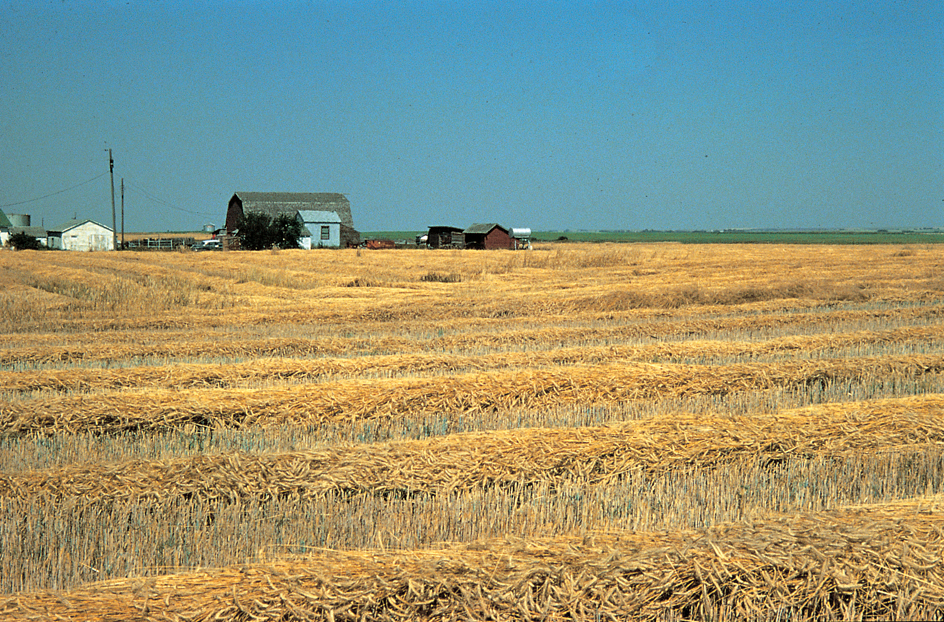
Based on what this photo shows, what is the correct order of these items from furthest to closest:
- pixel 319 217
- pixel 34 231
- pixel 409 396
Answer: pixel 34 231
pixel 319 217
pixel 409 396

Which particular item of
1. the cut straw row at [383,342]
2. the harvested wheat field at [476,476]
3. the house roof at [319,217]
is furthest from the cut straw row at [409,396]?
the house roof at [319,217]

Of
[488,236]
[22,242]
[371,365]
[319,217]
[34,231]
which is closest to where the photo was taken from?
[371,365]

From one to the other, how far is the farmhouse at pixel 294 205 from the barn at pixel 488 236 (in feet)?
38.6

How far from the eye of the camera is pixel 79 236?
7719cm

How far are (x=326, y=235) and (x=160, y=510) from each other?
2701 inches

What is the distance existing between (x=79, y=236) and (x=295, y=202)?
70.7ft

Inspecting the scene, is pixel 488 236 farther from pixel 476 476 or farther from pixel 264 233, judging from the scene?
pixel 476 476

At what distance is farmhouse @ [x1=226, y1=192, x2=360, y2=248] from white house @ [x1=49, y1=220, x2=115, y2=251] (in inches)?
505

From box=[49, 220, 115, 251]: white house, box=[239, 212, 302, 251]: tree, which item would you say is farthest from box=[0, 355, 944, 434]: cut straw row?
box=[49, 220, 115, 251]: white house

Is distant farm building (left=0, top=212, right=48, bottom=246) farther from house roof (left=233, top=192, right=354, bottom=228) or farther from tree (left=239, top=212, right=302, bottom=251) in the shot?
tree (left=239, top=212, right=302, bottom=251)

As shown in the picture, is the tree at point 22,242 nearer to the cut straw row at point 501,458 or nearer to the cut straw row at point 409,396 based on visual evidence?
the cut straw row at point 409,396

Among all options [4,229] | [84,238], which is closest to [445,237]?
[84,238]

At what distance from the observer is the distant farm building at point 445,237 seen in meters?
82.9

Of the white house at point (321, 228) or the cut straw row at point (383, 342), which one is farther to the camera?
the white house at point (321, 228)
